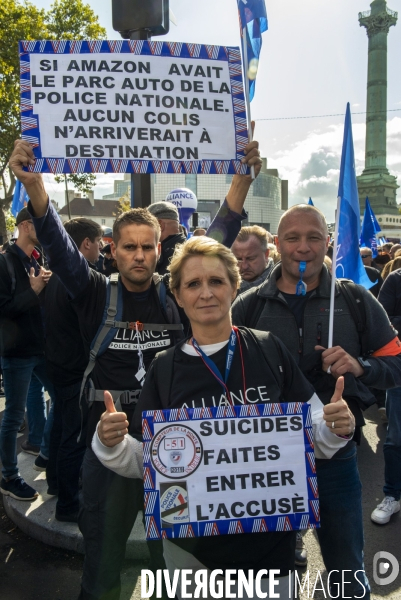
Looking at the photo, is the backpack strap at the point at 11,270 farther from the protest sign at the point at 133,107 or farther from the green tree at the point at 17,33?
the green tree at the point at 17,33

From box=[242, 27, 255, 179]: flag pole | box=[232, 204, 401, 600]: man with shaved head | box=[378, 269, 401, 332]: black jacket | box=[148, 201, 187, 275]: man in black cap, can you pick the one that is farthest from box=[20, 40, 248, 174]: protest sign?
box=[378, 269, 401, 332]: black jacket

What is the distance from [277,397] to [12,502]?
2.85 meters

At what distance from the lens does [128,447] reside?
1.96 m

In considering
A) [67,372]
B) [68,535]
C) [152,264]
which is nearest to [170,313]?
[152,264]

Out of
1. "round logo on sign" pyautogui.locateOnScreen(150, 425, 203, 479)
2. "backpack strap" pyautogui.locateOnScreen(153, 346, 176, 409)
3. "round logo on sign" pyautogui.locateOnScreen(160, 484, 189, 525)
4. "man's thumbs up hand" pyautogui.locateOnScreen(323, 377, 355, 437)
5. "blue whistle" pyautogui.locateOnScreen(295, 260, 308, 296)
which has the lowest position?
"round logo on sign" pyautogui.locateOnScreen(160, 484, 189, 525)

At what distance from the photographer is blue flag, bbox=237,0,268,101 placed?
2.80 metres

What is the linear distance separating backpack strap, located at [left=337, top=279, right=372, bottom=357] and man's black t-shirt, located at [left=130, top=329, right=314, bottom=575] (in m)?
0.55

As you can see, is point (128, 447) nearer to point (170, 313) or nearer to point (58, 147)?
point (170, 313)

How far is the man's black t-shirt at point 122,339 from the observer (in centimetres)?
254

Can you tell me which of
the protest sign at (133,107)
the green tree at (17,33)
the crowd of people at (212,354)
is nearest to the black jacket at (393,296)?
the crowd of people at (212,354)

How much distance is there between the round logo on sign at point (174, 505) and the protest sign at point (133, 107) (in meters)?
1.55

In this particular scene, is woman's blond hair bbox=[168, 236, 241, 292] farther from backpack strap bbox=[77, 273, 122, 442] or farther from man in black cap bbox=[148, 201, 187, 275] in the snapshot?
man in black cap bbox=[148, 201, 187, 275]

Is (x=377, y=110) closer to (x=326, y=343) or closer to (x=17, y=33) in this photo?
(x=17, y=33)

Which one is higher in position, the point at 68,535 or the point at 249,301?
the point at 249,301
